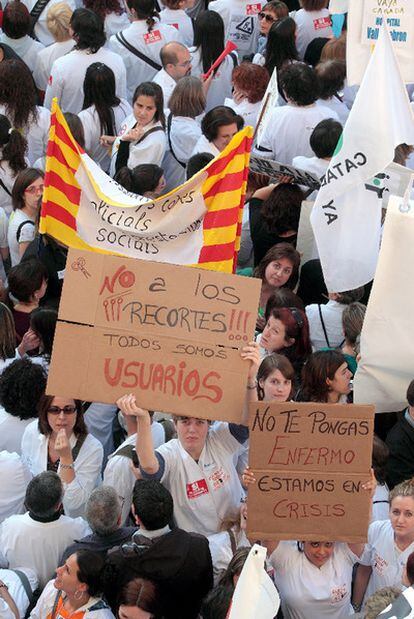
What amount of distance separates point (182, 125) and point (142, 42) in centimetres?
193

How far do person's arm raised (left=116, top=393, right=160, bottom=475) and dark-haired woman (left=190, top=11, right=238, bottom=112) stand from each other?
5541mm

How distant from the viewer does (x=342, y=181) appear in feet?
24.5

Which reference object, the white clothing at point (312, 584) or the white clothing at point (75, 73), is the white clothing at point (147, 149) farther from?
the white clothing at point (312, 584)

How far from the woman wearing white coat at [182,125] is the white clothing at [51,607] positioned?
4523 mm

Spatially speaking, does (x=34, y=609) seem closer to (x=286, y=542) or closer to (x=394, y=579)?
(x=286, y=542)

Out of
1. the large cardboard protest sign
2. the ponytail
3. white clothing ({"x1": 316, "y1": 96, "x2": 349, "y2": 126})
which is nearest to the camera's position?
the large cardboard protest sign

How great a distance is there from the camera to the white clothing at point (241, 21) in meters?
12.4

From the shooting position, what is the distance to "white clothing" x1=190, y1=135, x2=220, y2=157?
9.45 meters

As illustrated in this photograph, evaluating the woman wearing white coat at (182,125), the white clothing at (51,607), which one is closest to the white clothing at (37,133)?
the woman wearing white coat at (182,125)

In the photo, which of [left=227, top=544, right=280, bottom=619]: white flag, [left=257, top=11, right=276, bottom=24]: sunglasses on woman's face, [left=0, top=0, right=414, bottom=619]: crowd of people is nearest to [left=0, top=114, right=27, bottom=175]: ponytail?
[left=0, top=0, right=414, bottom=619]: crowd of people

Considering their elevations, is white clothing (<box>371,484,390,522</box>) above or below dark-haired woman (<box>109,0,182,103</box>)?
above

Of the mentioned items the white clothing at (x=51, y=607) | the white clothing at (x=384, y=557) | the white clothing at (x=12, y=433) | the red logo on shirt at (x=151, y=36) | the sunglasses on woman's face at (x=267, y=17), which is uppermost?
the white clothing at (x=384, y=557)

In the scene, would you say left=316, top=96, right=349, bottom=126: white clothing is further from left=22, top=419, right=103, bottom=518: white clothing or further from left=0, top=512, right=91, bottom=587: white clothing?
left=0, top=512, right=91, bottom=587: white clothing

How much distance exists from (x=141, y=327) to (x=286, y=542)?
1251 mm
